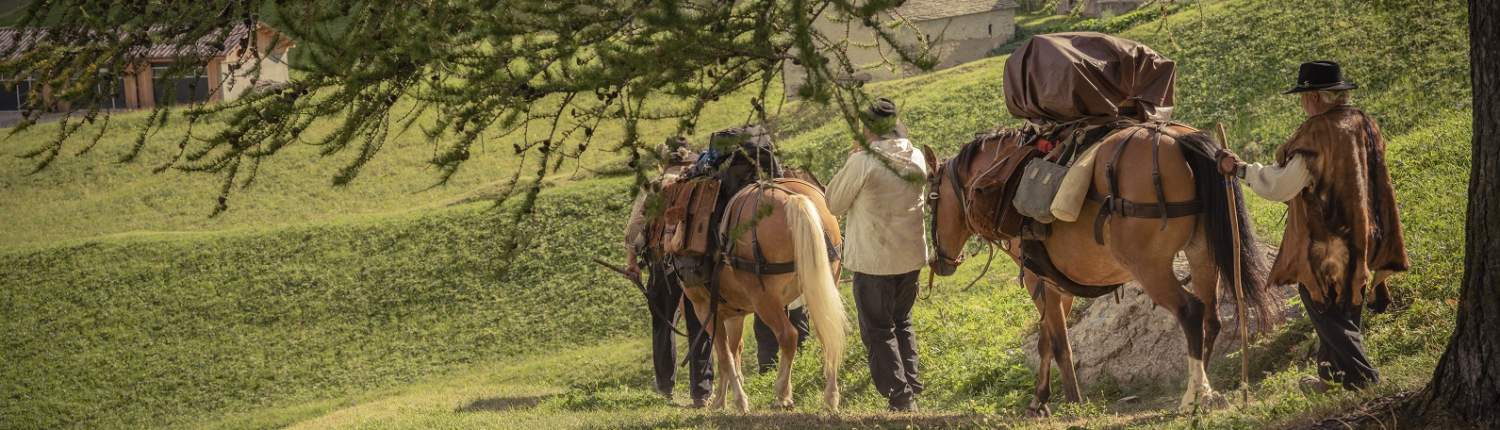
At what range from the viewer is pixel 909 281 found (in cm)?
1003

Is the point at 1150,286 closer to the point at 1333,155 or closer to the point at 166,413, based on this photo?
the point at 1333,155

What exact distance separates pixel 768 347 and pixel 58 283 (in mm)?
17892

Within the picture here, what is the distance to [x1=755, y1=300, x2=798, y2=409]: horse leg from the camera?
1041cm

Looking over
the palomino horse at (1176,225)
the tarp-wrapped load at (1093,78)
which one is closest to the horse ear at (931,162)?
the tarp-wrapped load at (1093,78)

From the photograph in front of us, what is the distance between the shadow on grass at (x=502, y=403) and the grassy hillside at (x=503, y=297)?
0.23ft

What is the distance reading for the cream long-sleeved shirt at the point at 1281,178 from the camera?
751 centimetres

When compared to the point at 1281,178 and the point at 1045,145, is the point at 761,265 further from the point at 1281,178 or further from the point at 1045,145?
the point at 1281,178

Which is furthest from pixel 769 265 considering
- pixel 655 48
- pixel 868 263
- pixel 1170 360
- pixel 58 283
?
pixel 58 283

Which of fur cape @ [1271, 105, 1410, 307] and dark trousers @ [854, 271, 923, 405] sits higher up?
fur cape @ [1271, 105, 1410, 307]

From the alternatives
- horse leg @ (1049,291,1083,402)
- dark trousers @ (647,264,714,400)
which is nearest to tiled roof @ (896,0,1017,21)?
dark trousers @ (647,264,714,400)

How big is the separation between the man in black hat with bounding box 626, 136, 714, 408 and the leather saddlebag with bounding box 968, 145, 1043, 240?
3.11 m

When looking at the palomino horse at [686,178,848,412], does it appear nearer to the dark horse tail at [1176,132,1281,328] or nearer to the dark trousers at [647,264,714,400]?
the dark trousers at [647,264,714,400]

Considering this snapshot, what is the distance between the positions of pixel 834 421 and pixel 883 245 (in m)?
1.53

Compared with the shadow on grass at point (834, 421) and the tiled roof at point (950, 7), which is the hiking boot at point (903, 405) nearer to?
the shadow on grass at point (834, 421)
